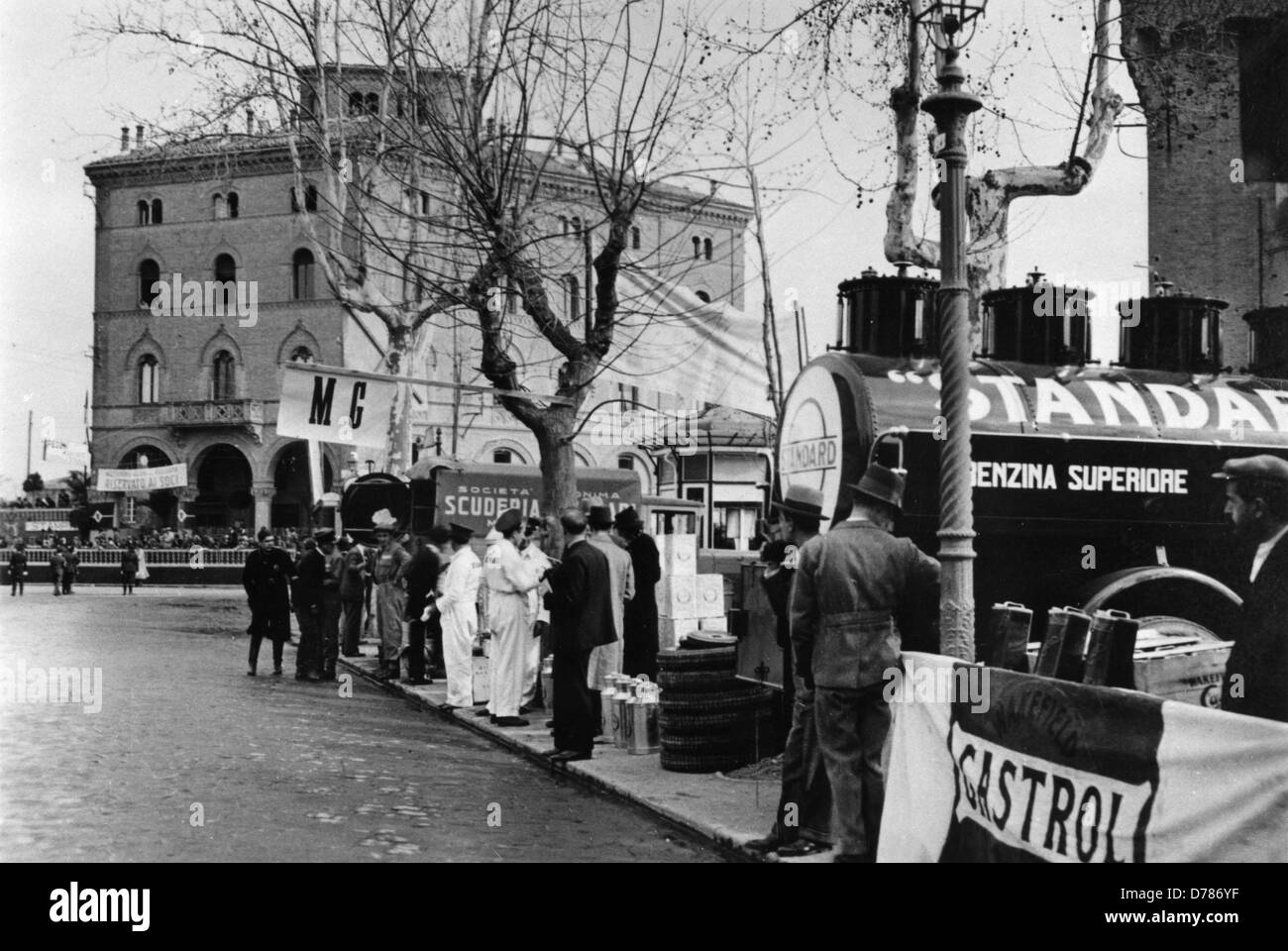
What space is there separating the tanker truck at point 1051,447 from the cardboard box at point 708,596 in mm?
5285

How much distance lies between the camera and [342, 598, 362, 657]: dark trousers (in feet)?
65.1

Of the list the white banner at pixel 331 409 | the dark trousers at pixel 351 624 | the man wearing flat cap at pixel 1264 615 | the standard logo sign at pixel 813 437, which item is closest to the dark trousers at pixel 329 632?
the dark trousers at pixel 351 624

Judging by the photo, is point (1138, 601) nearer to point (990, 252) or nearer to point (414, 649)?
point (990, 252)

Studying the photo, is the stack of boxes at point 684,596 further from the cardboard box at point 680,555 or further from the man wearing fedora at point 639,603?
the man wearing fedora at point 639,603

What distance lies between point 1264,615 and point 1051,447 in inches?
168

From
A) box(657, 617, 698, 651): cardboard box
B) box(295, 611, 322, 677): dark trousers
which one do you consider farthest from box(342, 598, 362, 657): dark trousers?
box(657, 617, 698, 651): cardboard box

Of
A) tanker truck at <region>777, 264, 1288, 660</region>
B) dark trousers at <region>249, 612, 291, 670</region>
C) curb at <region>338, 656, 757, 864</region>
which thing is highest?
tanker truck at <region>777, 264, 1288, 660</region>

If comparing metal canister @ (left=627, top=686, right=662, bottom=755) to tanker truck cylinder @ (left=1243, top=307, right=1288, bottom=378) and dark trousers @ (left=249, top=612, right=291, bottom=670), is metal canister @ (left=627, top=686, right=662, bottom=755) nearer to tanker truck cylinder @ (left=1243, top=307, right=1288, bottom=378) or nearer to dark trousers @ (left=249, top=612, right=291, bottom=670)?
tanker truck cylinder @ (left=1243, top=307, right=1288, bottom=378)

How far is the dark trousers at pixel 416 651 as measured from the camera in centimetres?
1605

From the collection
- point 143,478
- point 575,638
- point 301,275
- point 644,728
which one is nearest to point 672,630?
point 644,728

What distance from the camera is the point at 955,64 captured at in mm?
7273

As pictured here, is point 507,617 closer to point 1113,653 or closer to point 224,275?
point 1113,653

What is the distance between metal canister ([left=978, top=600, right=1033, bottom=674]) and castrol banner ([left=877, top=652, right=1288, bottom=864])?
202 centimetres
